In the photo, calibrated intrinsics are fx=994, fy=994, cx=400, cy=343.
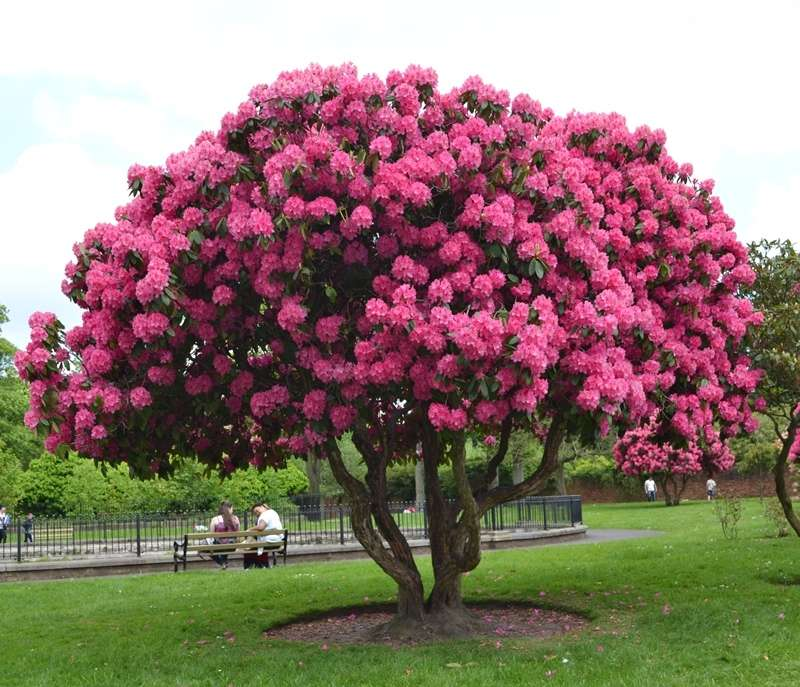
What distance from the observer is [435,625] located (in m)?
10.6

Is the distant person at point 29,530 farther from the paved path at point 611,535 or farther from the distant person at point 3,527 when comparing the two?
the paved path at point 611,535

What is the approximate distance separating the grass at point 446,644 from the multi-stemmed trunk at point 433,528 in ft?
3.00

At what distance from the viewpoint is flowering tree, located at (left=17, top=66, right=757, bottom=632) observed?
827 centimetres

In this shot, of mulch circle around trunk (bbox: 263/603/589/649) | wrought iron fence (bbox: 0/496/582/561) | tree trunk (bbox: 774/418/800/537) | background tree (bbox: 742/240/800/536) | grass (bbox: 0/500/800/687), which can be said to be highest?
background tree (bbox: 742/240/800/536)

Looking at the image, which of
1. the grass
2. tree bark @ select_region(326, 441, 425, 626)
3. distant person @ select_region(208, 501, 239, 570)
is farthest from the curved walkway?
tree bark @ select_region(326, 441, 425, 626)

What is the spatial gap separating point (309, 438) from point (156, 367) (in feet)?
5.02

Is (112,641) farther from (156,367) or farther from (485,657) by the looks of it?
(485,657)

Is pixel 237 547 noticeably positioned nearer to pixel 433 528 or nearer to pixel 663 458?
pixel 433 528

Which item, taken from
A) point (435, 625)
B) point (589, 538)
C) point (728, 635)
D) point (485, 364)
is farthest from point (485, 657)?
point (589, 538)

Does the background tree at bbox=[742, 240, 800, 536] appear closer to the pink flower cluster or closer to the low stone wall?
the pink flower cluster

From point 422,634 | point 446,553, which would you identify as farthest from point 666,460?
point 422,634

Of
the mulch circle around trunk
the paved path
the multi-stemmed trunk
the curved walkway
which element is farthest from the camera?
the paved path

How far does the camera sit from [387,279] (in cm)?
852

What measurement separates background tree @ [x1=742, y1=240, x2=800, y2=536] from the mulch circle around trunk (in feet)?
11.2
